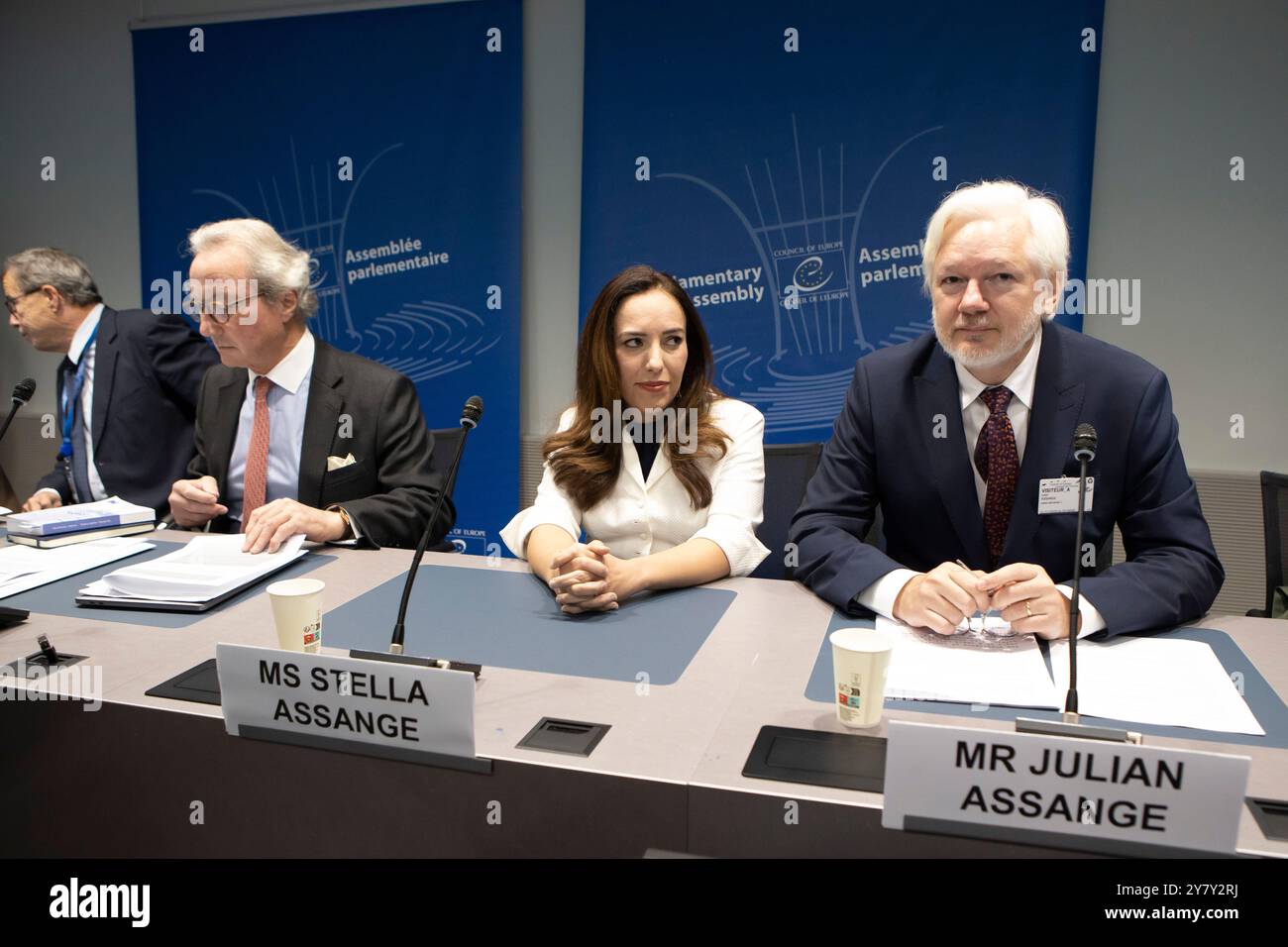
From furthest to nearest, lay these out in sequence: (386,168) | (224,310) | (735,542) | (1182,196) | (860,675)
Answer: (386,168) < (1182,196) < (224,310) < (735,542) < (860,675)

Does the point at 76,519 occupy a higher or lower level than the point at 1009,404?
lower

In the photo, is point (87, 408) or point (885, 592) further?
point (87, 408)

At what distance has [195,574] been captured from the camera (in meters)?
1.75

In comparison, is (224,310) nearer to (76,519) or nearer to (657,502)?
(76,519)

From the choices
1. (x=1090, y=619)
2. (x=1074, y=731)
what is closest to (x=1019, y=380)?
(x=1090, y=619)

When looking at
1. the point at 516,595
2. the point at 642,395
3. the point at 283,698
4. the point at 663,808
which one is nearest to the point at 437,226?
the point at 642,395

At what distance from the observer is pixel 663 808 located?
40.5 inches

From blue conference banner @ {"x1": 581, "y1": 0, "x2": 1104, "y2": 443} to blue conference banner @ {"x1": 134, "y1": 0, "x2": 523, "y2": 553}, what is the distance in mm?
443

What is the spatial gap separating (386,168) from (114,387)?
1560mm

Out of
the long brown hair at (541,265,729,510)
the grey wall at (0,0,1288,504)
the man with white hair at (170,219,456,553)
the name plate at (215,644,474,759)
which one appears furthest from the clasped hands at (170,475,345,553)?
the grey wall at (0,0,1288,504)

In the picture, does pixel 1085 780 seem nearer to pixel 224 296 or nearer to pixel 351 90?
pixel 224 296

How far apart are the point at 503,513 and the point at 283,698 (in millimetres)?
2861

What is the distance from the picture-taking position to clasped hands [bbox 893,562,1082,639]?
143 centimetres

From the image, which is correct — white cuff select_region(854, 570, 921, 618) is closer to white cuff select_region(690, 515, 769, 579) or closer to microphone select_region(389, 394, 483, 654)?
white cuff select_region(690, 515, 769, 579)
